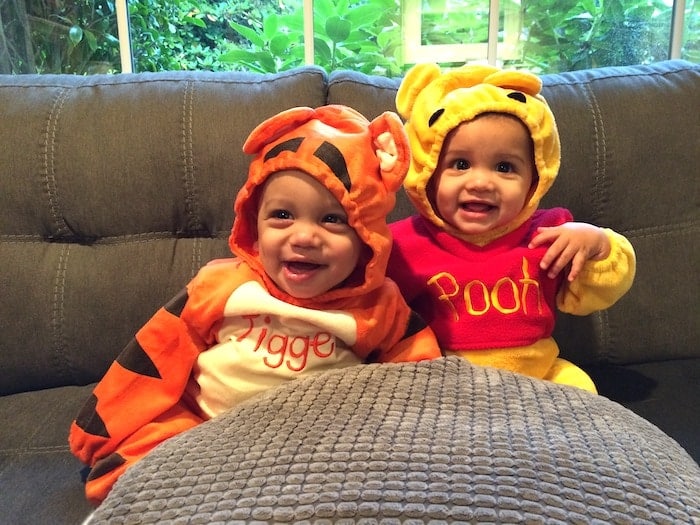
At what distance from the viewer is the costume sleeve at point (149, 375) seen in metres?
0.99

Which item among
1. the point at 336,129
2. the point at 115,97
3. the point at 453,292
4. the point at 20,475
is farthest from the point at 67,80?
the point at 453,292

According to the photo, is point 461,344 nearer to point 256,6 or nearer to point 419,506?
point 419,506

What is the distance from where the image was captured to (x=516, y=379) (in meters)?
0.97

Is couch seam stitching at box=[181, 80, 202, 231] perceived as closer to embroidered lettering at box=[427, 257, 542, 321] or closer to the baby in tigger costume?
the baby in tigger costume

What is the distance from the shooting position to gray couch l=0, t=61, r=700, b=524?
1236 millimetres

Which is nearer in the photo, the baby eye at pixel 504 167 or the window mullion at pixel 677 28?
the baby eye at pixel 504 167

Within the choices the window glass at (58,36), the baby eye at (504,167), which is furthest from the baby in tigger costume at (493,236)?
the window glass at (58,36)

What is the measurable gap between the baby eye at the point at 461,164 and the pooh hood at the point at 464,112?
33 mm

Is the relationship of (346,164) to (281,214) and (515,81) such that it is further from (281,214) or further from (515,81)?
(515,81)

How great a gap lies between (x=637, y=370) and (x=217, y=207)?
3.08ft

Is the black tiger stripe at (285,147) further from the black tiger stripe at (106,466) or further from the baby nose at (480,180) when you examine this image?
the black tiger stripe at (106,466)

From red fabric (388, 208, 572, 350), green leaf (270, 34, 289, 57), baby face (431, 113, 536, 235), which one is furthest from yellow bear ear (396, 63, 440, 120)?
green leaf (270, 34, 289, 57)

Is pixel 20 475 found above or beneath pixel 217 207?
beneath

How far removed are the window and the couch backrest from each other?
552 millimetres
